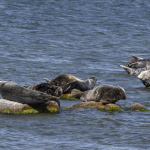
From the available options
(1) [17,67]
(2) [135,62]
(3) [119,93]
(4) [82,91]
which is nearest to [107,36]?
(2) [135,62]

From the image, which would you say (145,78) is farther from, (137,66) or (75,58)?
(75,58)

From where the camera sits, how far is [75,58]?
66.2ft

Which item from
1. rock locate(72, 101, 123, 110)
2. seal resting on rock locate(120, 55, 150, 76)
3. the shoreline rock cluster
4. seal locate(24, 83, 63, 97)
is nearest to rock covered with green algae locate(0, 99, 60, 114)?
the shoreline rock cluster

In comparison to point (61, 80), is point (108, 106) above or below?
below

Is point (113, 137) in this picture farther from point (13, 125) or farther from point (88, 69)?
point (88, 69)

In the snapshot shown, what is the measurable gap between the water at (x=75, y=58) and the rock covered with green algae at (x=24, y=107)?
0.69ft

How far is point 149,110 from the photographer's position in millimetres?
12039

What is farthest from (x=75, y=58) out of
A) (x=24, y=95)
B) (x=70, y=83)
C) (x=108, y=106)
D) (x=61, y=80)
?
(x=24, y=95)

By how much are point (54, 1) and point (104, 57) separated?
18.8m

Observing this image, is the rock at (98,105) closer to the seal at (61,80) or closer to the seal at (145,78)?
the seal at (61,80)

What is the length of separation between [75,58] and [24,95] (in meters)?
8.90

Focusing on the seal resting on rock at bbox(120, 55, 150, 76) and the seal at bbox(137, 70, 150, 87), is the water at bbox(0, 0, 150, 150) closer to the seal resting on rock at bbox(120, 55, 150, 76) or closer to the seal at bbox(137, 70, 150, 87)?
the seal at bbox(137, 70, 150, 87)

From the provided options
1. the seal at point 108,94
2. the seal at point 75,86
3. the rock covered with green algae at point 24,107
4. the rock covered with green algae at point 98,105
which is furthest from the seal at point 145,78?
the rock covered with green algae at point 24,107

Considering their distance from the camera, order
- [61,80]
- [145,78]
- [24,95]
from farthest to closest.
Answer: [145,78], [61,80], [24,95]
